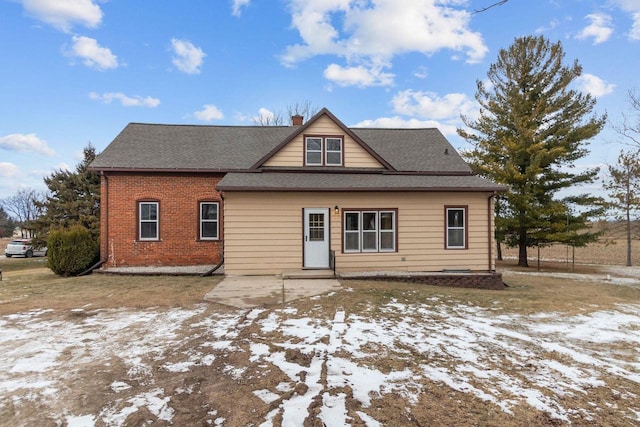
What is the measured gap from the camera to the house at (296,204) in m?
11.1

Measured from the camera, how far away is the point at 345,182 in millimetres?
11516

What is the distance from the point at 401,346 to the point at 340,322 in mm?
1422

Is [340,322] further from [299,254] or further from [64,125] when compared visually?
[64,125]

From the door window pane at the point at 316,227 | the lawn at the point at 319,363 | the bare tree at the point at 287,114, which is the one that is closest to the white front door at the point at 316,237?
the door window pane at the point at 316,227

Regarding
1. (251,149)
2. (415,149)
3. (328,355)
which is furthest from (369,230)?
(328,355)

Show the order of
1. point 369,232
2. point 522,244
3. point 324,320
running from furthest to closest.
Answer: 1. point 522,244
2. point 369,232
3. point 324,320

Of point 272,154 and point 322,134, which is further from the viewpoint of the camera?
point 322,134

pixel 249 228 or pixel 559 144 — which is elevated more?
pixel 559 144

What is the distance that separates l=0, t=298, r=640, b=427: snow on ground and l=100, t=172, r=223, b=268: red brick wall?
620 centimetres

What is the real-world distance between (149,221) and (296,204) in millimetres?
5948

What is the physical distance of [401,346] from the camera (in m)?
5.10

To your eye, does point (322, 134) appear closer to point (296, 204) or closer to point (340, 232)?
point (296, 204)

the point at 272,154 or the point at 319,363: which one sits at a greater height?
the point at 272,154

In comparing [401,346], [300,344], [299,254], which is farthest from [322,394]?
[299,254]
